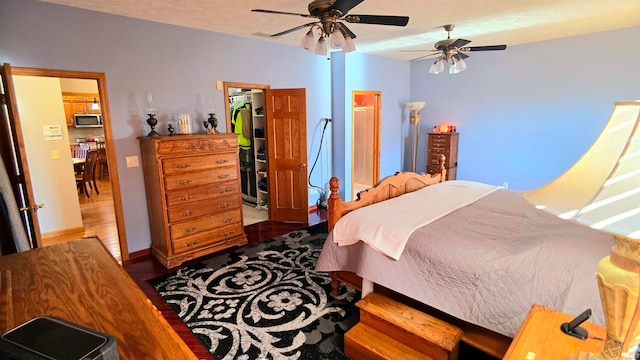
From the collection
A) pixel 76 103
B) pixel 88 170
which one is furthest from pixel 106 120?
pixel 76 103

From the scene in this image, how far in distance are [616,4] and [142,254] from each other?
5.76 meters

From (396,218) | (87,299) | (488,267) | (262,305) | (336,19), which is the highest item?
(336,19)

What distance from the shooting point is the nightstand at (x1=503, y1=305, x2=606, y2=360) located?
1.07m

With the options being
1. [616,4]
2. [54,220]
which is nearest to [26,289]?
[54,220]

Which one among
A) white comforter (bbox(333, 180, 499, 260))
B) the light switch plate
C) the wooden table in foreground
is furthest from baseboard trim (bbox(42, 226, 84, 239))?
white comforter (bbox(333, 180, 499, 260))

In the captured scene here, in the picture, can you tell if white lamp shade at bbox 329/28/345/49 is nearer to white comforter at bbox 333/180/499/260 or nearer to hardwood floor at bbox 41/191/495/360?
white comforter at bbox 333/180/499/260

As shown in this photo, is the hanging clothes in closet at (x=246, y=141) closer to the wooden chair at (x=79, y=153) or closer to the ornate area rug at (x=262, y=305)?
the ornate area rug at (x=262, y=305)

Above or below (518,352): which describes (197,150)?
above

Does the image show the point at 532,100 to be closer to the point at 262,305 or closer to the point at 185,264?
the point at 262,305

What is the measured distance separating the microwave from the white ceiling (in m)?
6.57

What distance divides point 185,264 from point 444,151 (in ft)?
14.9

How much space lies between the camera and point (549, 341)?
3.73 feet

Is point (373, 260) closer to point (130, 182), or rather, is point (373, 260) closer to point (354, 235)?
point (354, 235)

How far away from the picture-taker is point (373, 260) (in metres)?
2.25
